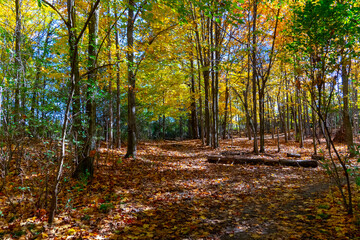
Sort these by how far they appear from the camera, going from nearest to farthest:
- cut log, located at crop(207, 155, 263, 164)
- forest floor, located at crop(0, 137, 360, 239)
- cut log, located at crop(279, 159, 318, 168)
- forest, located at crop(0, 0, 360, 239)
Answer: forest floor, located at crop(0, 137, 360, 239), forest, located at crop(0, 0, 360, 239), cut log, located at crop(279, 159, 318, 168), cut log, located at crop(207, 155, 263, 164)

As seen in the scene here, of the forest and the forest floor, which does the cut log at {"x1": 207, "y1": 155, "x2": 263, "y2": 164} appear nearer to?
the forest

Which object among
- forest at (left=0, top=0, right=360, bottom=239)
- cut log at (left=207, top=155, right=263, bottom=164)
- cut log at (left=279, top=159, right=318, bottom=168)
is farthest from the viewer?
cut log at (left=207, top=155, right=263, bottom=164)

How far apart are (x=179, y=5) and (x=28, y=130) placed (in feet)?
13.2

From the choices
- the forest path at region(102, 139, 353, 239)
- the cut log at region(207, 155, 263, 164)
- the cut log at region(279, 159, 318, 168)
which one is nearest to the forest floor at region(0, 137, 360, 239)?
the forest path at region(102, 139, 353, 239)

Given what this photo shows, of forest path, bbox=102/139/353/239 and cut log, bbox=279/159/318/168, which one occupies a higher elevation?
cut log, bbox=279/159/318/168

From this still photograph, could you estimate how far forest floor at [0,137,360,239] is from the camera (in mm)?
2961

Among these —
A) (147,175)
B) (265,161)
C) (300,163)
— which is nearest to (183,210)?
(147,175)

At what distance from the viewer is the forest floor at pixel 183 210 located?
2961mm

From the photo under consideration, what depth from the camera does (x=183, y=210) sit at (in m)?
3.94

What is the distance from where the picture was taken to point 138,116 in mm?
16609

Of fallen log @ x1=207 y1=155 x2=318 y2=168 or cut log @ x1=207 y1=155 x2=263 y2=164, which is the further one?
cut log @ x1=207 y1=155 x2=263 y2=164

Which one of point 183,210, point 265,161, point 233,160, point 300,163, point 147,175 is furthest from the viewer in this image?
point 233,160

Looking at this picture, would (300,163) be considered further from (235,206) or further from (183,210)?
(183,210)

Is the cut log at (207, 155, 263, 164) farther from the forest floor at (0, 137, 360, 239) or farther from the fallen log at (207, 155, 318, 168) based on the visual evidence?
the forest floor at (0, 137, 360, 239)
